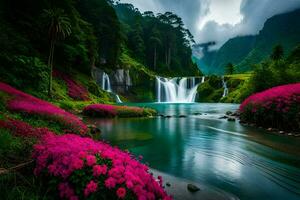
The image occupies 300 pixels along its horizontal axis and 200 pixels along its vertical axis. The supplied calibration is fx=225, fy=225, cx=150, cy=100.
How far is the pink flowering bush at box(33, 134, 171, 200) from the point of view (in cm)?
315

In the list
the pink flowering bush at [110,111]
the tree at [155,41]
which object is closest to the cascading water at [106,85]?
the pink flowering bush at [110,111]

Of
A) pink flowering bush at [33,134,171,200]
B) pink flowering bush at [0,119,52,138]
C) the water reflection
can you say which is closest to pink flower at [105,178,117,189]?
pink flowering bush at [33,134,171,200]

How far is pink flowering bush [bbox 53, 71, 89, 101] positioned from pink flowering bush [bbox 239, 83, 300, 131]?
2418 cm

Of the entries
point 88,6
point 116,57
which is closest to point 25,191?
point 116,57

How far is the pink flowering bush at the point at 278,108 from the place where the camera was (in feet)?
43.1

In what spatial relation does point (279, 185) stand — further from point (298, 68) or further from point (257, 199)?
point (298, 68)

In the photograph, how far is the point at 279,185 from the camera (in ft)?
20.4

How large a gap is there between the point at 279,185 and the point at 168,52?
315ft

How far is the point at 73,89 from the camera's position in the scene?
34375mm

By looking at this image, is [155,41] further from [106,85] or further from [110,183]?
[110,183]

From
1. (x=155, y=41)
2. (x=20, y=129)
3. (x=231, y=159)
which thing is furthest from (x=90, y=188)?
(x=155, y=41)

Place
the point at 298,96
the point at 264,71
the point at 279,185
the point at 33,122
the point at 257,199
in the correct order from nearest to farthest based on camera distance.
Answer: the point at 257,199 < the point at 279,185 < the point at 33,122 < the point at 298,96 < the point at 264,71

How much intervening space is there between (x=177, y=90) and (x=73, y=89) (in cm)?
3764

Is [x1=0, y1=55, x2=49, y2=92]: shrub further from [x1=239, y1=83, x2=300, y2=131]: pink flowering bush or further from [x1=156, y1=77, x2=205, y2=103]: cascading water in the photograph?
[x1=156, y1=77, x2=205, y2=103]: cascading water
